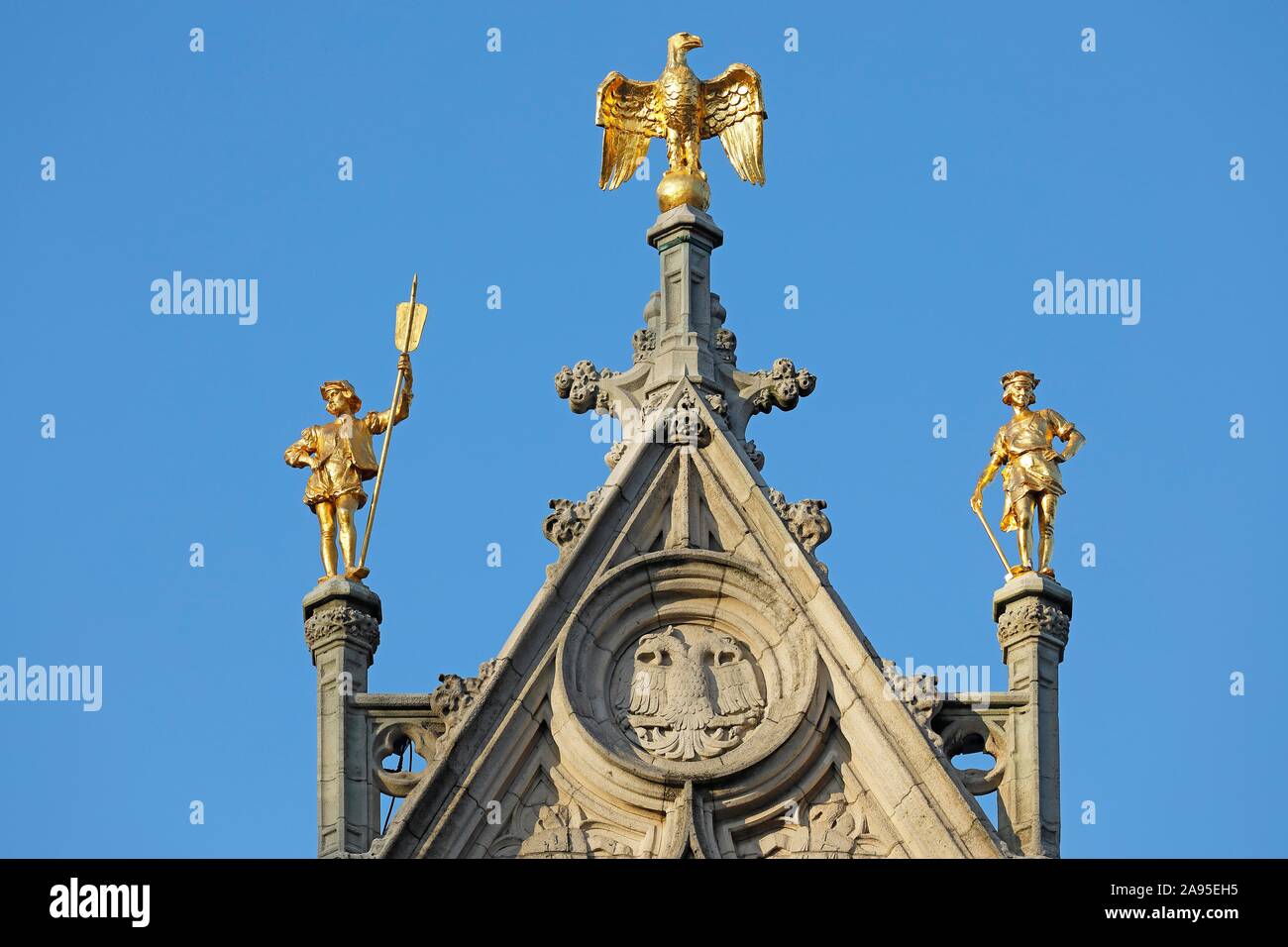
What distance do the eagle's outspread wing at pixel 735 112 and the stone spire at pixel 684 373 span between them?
4.36ft

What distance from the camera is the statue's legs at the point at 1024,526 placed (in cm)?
5347

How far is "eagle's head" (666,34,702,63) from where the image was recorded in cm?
5609

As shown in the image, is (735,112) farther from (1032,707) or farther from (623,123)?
(1032,707)

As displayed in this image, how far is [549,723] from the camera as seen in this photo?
52562mm

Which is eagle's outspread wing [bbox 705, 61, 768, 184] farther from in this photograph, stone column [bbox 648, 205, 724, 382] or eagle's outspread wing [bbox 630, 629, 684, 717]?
eagle's outspread wing [bbox 630, 629, 684, 717]

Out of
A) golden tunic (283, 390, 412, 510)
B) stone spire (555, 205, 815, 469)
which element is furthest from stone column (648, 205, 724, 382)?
golden tunic (283, 390, 412, 510)

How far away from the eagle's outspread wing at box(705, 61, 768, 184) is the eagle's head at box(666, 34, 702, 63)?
367 mm

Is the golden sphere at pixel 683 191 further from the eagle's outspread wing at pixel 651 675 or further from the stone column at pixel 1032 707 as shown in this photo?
the stone column at pixel 1032 707

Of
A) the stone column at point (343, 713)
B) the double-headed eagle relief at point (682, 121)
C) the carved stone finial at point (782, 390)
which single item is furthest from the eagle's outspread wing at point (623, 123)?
the stone column at point (343, 713)
